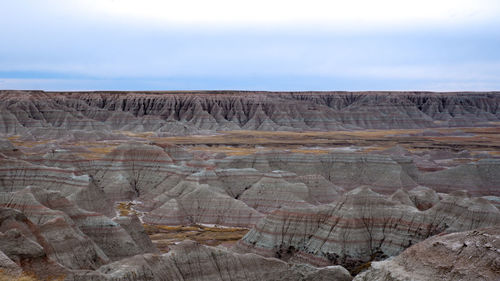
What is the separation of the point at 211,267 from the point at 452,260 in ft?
37.0

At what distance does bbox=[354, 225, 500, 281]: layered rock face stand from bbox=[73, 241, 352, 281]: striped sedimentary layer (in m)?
5.13

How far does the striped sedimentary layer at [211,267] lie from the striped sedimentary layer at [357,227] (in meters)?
6.85

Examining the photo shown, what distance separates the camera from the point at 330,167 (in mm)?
70000

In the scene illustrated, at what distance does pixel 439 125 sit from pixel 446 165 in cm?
11439

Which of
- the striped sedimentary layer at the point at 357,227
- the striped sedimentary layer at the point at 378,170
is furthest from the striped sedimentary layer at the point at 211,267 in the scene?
the striped sedimentary layer at the point at 378,170

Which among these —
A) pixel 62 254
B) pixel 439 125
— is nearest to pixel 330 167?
pixel 62 254

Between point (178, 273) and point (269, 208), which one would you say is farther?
point (269, 208)

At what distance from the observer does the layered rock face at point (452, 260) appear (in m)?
16.9

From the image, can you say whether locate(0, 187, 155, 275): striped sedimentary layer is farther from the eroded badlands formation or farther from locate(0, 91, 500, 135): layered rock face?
locate(0, 91, 500, 135): layered rock face

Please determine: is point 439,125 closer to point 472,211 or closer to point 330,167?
point 330,167

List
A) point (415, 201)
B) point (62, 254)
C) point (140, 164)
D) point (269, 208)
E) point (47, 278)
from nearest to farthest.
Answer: point (47, 278) < point (62, 254) < point (415, 201) < point (269, 208) < point (140, 164)

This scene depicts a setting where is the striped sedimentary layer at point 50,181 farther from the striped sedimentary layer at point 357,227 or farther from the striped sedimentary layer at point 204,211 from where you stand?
the striped sedimentary layer at point 357,227

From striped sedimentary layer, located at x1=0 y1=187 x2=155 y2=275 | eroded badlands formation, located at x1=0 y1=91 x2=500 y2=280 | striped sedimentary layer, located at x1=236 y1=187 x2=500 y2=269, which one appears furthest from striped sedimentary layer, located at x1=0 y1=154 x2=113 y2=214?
striped sedimentary layer, located at x1=236 y1=187 x2=500 y2=269

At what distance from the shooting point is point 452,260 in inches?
698
